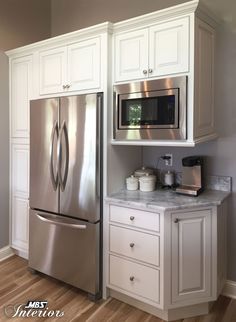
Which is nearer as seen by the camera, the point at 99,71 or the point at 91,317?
the point at 91,317

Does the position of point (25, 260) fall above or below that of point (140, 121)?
below

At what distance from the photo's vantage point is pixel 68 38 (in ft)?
8.07

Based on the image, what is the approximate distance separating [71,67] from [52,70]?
26 cm

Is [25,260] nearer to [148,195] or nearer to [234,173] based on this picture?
[148,195]

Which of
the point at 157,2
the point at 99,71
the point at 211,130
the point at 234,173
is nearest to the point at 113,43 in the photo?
the point at 99,71

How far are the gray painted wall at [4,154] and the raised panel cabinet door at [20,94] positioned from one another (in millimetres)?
64

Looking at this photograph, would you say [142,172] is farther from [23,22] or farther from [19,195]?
[23,22]

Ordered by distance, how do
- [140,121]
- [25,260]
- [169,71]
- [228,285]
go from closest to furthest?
1. [169,71]
2. [140,121]
3. [228,285]
4. [25,260]

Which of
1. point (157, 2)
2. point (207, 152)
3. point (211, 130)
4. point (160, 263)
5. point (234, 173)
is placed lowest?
point (160, 263)

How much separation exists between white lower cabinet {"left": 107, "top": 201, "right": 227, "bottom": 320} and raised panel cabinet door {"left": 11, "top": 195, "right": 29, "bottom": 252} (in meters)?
1.30

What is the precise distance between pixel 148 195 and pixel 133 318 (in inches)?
37.9

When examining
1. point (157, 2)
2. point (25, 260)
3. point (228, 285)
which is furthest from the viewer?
point (25, 260)

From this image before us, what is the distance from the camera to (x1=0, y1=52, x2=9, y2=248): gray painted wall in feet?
9.89

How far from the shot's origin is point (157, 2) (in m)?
2.67
